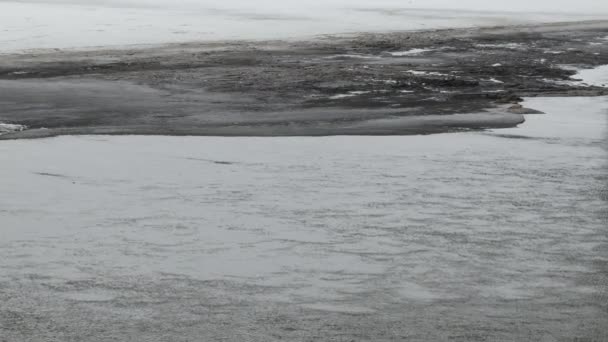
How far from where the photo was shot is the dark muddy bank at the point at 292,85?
42.7 ft

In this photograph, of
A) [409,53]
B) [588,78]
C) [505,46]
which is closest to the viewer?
[588,78]

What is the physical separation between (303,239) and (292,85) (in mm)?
8422

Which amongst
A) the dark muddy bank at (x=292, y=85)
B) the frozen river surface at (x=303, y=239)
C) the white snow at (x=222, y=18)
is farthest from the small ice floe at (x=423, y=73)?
the white snow at (x=222, y=18)

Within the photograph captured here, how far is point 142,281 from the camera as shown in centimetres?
702

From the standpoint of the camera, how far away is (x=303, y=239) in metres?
8.03

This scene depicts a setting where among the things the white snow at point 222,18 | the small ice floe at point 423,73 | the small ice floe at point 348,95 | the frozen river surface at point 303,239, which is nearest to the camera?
the frozen river surface at point 303,239

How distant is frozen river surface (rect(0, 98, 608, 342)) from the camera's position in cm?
633

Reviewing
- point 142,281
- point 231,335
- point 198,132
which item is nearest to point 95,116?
point 198,132

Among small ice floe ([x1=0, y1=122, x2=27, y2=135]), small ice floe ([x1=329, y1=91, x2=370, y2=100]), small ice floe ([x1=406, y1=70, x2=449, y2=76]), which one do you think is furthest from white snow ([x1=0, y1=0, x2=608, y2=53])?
small ice floe ([x1=0, y1=122, x2=27, y2=135])

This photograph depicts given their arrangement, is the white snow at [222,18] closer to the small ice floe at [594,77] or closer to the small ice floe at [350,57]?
the small ice floe at [350,57]

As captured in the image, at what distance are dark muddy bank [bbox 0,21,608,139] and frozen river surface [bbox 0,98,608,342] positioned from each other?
113 cm

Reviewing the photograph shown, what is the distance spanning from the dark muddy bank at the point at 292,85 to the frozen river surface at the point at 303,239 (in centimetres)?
113

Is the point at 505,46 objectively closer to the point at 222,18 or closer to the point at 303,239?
the point at 222,18

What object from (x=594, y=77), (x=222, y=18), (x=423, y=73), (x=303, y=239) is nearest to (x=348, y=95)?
(x=423, y=73)
